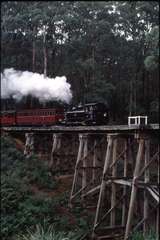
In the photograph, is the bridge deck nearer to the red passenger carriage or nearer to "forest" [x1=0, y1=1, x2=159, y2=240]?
the red passenger carriage

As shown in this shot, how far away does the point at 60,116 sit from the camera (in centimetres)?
2500

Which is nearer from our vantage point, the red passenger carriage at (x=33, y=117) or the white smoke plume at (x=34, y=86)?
the red passenger carriage at (x=33, y=117)

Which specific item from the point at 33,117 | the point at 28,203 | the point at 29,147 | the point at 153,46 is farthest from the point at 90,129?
the point at 33,117

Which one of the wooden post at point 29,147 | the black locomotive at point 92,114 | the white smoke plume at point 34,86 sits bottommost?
the wooden post at point 29,147

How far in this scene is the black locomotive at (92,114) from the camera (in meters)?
22.0

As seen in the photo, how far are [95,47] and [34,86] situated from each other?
5.08 m

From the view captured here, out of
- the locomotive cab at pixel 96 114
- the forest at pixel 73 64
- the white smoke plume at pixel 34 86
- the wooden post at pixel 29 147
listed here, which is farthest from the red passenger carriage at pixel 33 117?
the locomotive cab at pixel 96 114

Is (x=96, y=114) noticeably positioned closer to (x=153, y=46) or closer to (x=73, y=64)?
(x=153, y=46)

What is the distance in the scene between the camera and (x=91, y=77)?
29.6m

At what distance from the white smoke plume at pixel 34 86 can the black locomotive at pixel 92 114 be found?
16.6ft

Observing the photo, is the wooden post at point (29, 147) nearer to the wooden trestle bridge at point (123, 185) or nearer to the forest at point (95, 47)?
the wooden trestle bridge at point (123, 185)

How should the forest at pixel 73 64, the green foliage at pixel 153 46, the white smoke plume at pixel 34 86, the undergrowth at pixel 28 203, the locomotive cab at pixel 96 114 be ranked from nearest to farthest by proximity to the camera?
the undergrowth at pixel 28 203 < the forest at pixel 73 64 < the locomotive cab at pixel 96 114 < the green foliage at pixel 153 46 < the white smoke plume at pixel 34 86

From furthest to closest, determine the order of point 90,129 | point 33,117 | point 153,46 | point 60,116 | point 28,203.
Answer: point 33,117, point 60,116, point 153,46, point 90,129, point 28,203

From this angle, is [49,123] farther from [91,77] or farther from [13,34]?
[13,34]
